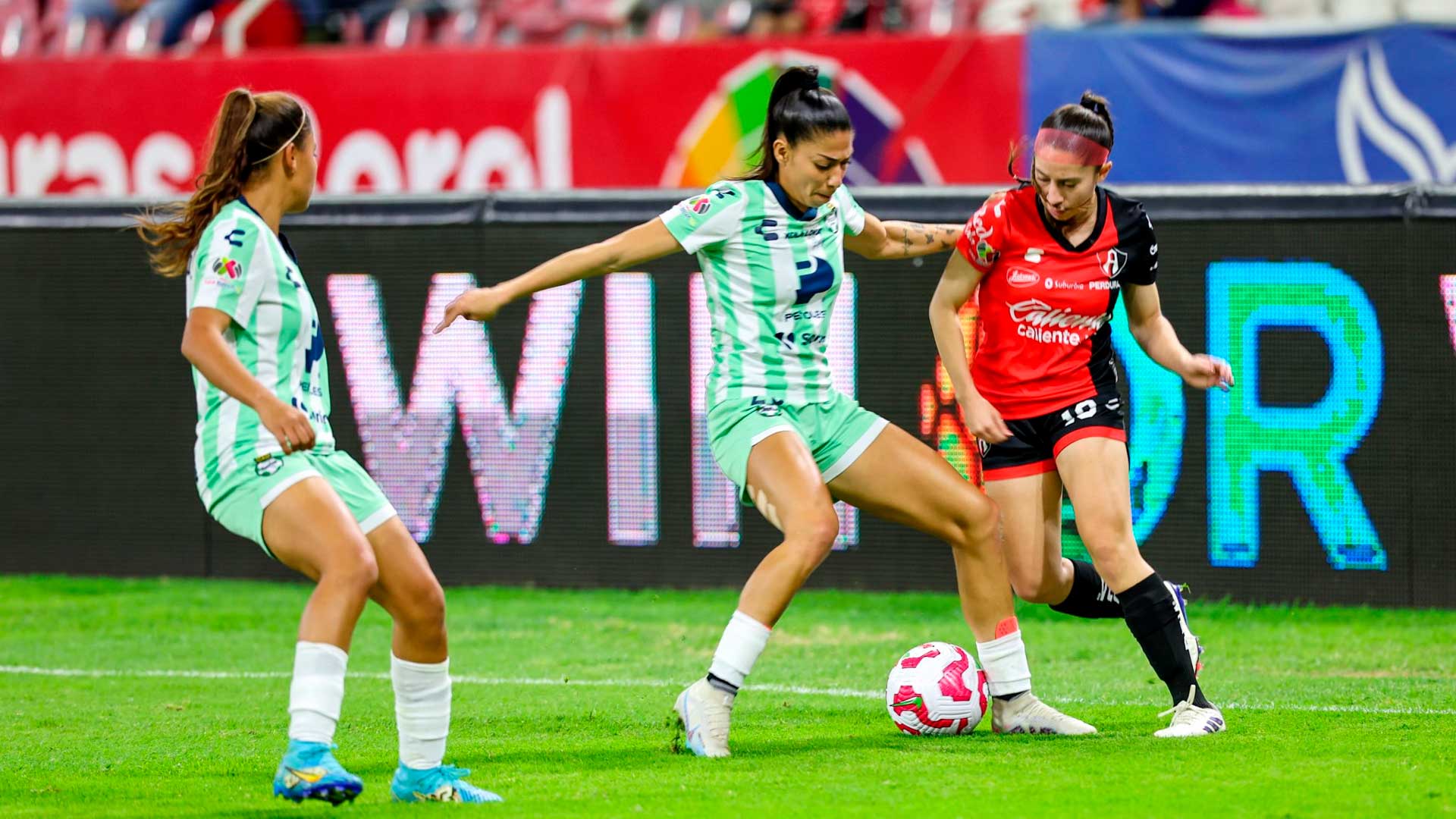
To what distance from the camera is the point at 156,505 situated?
37.1ft

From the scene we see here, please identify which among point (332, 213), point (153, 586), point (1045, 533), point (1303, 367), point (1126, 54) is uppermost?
point (1126, 54)

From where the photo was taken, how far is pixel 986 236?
21.6 feet

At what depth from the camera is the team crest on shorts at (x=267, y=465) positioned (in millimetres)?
5215

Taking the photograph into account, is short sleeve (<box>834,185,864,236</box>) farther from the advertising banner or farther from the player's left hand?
the advertising banner

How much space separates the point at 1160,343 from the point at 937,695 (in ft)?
4.98

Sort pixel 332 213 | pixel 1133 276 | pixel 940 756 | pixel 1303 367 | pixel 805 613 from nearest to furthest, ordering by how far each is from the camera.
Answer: pixel 940 756 → pixel 1133 276 → pixel 1303 367 → pixel 805 613 → pixel 332 213

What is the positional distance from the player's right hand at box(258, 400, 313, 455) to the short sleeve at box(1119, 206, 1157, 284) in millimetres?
3054

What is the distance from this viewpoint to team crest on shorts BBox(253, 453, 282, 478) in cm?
521

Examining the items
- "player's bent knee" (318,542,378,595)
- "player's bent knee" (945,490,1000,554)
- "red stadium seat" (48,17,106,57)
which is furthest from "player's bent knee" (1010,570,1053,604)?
"red stadium seat" (48,17,106,57)

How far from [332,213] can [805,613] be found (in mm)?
3699

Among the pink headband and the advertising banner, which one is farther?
the advertising banner

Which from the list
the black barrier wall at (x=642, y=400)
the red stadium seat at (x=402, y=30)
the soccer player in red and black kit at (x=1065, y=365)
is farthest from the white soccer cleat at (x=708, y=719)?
the red stadium seat at (x=402, y=30)

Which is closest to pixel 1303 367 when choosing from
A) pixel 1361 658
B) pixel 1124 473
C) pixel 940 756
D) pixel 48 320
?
pixel 1361 658

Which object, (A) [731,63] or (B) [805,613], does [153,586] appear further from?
(A) [731,63]
